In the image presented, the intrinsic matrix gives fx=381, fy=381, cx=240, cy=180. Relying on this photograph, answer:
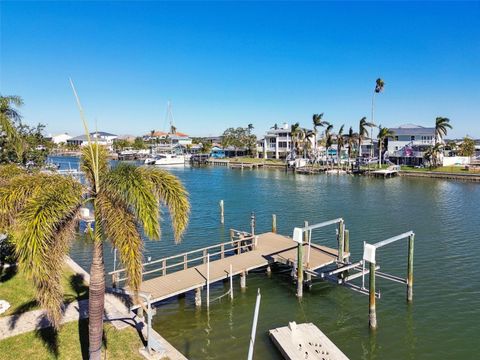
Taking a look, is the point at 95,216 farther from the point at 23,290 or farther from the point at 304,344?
the point at 23,290

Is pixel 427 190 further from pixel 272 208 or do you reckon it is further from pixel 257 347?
pixel 257 347

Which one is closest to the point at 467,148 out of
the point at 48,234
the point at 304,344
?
the point at 304,344

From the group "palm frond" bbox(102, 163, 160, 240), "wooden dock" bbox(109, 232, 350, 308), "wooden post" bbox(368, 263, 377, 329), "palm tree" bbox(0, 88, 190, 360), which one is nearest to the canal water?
"wooden post" bbox(368, 263, 377, 329)

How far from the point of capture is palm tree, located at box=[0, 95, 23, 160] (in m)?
19.6

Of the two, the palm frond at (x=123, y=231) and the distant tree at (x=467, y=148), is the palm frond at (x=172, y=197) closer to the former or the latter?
the palm frond at (x=123, y=231)

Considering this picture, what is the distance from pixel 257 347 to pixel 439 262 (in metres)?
16.5

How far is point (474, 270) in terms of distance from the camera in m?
24.4

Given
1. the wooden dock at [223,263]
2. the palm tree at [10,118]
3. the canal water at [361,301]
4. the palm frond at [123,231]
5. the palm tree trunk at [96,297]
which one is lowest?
the canal water at [361,301]

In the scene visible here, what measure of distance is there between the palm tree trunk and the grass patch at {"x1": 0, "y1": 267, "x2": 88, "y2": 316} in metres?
6.21

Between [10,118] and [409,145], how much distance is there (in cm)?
9728

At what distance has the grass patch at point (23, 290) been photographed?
15.3 metres

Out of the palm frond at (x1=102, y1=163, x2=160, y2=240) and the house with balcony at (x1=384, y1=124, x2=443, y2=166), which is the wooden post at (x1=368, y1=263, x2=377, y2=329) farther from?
the house with balcony at (x1=384, y1=124, x2=443, y2=166)

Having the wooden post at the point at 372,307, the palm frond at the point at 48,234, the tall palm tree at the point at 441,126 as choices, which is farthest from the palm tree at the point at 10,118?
the tall palm tree at the point at 441,126

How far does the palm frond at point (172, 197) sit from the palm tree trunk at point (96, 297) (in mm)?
1924
